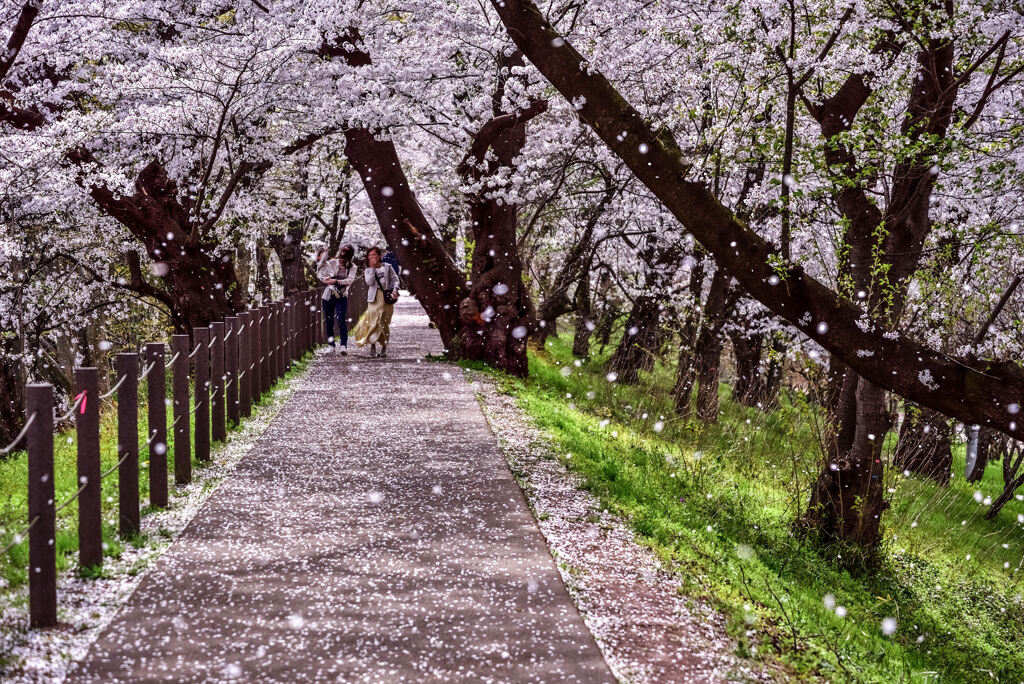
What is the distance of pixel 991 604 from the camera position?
9.26 meters

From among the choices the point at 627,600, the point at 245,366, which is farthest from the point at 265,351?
the point at 627,600

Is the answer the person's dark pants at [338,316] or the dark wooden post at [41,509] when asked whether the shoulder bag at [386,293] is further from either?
the dark wooden post at [41,509]

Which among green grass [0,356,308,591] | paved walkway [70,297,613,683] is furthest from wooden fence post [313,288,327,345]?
paved walkway [70,297,613,683]

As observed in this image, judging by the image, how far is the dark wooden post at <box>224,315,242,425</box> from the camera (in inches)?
393

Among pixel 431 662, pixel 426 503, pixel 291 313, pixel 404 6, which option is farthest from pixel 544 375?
pixel 431 662

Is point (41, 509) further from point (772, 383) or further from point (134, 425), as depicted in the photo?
point (772, 383)

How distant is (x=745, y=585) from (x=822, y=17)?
6.28m

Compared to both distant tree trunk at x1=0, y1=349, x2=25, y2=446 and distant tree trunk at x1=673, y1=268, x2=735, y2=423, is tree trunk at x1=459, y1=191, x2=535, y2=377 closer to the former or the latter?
distant tree trunk at x1=673, y1=268, x2=735, y2=423

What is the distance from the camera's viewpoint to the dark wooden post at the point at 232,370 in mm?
9984

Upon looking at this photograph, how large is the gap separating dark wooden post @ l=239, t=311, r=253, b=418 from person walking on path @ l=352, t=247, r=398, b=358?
17.7ft

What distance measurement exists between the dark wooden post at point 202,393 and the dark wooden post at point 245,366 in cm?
221

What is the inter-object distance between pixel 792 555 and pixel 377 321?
10551 mm

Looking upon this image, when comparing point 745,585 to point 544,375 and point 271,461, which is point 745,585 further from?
point 544,375

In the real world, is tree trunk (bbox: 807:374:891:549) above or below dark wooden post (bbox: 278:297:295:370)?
below
